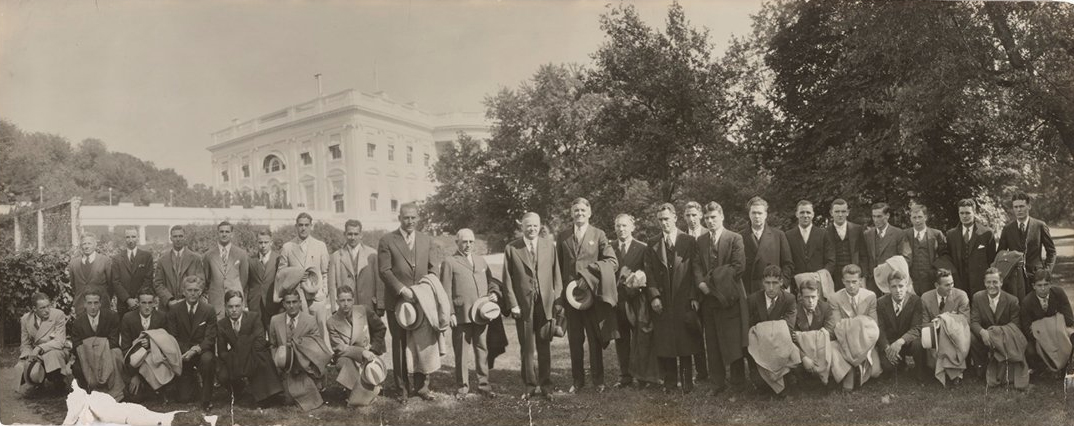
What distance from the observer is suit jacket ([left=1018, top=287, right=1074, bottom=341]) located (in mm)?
5352

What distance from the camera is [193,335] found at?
213 inches

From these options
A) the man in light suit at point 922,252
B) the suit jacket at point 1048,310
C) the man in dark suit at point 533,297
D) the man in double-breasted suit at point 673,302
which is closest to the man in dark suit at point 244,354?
the man in dark suit at point 533,297

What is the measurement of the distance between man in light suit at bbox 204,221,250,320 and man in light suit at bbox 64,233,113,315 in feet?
2.71

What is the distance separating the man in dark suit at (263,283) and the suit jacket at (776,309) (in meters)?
4.23

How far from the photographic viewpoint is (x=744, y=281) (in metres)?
5.79

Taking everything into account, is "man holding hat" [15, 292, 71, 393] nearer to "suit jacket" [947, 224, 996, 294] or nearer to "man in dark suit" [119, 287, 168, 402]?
"man in dark suit" [119, 287, 168, 402]

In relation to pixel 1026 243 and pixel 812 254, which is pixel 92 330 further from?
pixel 1026 243

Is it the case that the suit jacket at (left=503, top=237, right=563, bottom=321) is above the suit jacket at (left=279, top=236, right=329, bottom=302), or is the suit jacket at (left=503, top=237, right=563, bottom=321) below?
below

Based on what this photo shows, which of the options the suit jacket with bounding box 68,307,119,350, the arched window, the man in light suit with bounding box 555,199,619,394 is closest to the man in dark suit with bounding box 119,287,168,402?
the suit jacket with bounding box 68,307,119,350

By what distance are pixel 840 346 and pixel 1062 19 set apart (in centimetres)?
436

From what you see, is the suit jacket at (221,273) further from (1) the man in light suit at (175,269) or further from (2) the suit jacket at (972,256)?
(2) the suit jacket at (972,256)

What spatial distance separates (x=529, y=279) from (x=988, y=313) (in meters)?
Answer: 3.72

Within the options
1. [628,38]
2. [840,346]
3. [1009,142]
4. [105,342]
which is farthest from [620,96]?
[105,342]

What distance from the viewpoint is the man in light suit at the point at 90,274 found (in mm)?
6176
